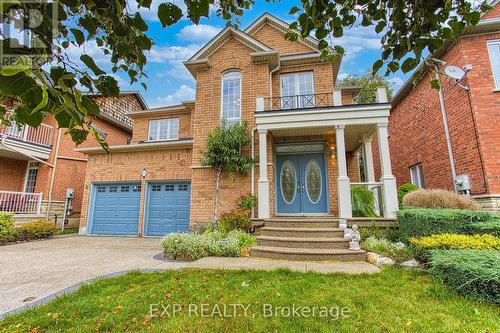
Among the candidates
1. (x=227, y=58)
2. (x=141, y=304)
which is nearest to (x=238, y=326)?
(x=141, y=304)

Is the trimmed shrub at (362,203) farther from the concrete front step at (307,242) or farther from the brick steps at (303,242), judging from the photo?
the concrete front step at (307,242)

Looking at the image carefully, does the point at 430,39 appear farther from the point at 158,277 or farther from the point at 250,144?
the point at 250,144

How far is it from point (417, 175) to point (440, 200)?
533cm

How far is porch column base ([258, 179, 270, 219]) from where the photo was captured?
24.9 ft

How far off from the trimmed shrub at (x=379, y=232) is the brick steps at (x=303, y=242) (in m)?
0.75

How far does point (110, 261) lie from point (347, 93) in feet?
35.3

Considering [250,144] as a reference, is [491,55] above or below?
above

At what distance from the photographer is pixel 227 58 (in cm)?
980

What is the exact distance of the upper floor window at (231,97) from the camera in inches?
371

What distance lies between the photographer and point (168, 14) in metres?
1.38

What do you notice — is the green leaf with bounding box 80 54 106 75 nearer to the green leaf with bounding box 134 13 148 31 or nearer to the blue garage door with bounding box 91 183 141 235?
the green leaf with bounding box 134 13 148 31

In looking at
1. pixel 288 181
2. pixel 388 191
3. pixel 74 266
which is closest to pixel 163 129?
pixel 288 181

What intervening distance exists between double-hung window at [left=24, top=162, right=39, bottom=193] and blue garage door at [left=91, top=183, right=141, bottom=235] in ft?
14.7

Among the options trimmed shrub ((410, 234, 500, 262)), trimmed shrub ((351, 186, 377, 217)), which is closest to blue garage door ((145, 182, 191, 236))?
trimmed shrub ((351, 186, 377, 217))
